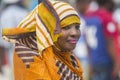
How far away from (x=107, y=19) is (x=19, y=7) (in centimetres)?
204

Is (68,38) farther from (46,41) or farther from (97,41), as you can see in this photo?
(97,41)

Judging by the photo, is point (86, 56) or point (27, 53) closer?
point (27, 53)

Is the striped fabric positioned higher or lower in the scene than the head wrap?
lower

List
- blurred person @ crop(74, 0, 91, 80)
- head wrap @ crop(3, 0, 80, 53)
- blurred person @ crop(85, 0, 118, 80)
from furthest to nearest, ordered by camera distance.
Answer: blurred person @ crop(74, 0, 91, 80) < blurred person @ crop(85, 0, 118, 80) < head wrap @ crop(3, 0, 80, 53)

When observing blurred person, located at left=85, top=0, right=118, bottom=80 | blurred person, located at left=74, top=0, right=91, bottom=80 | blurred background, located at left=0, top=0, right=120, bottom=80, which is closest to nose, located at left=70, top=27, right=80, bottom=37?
blurred background, located at left=0, top=0, right=120, bottom=80

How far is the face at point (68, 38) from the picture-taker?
7.66 metres

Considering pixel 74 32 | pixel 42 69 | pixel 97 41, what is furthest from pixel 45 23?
pixel 97 41

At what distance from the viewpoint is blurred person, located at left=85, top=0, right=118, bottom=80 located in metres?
12.7

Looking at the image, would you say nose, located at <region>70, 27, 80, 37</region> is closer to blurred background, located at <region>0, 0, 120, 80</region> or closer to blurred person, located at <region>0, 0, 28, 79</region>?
blurred background, located at <region>0, 0, 120, 80</region>

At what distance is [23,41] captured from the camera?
7703 millimetres

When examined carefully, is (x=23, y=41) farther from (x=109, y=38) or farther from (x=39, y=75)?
(x=109, y=38)

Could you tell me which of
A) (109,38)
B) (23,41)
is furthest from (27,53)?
(109,38)

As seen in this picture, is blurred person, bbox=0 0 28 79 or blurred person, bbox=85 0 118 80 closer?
blurred person, bbox=85 0 118 80

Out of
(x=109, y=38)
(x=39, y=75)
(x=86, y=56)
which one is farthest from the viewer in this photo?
(x=86, y=56)
